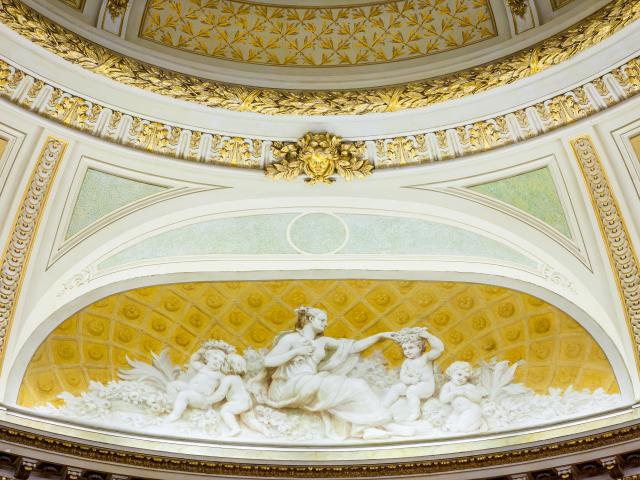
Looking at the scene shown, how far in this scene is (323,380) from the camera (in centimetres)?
1145

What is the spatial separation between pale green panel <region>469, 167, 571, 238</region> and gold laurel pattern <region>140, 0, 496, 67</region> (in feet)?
5.55

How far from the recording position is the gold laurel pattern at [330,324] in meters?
11.2

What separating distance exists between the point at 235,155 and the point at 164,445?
3430 mm

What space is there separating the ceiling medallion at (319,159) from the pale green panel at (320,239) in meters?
0.80

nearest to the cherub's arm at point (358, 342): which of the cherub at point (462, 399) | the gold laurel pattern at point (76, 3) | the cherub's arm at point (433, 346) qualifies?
the cherub's arm at point (433, 346)

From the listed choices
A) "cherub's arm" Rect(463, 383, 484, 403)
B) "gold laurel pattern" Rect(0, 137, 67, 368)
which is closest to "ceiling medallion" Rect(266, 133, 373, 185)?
"gold laurel pattern" Rect(0, 137, 67, 368)

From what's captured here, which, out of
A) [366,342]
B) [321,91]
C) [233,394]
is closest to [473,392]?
[366,342]

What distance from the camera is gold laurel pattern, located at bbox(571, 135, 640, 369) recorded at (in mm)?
10797

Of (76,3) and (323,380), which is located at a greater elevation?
(76,3)

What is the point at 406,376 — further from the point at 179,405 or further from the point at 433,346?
the point at 179,405

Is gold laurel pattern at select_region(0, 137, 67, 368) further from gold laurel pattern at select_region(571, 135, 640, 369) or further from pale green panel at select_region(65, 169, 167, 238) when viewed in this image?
gold laurel pattern at select_region(571, 135, 640, 369)

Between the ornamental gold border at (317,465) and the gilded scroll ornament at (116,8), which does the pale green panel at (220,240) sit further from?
the gilded scroll ornament at (116,8)

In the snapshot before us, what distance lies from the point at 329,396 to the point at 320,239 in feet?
6.51

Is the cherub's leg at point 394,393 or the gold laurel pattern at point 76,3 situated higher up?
the gold laurel pattern at point 76,3
